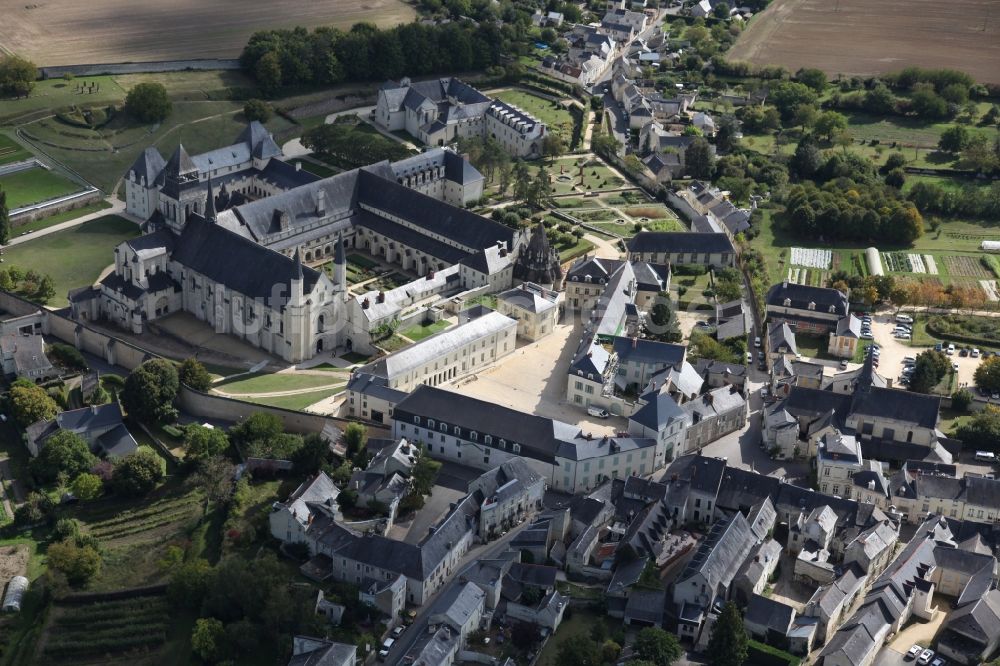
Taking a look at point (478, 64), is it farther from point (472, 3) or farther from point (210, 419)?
point (210, 419)

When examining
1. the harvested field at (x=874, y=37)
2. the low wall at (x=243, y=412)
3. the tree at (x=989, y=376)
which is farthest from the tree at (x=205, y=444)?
the harvested field at (x=874, y=37)

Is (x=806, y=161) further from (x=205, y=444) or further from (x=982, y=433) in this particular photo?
(x=205, y=444)

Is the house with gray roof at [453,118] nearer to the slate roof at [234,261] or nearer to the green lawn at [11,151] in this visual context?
the green lawn at [11,151]

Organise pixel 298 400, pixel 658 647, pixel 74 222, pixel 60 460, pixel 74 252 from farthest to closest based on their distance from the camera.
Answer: pixel 74 222
pixel 74 252
pixel 298 400
pixel 60 460
pixel 658 647

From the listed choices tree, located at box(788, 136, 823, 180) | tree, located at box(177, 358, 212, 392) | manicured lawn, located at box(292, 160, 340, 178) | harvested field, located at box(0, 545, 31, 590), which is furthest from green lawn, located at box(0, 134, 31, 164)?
tree, located at box(788, 136, 823, 180)

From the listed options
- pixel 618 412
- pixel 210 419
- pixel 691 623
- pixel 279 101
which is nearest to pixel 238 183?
pixel 279 101

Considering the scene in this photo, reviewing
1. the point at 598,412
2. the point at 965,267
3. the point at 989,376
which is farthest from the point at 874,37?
the point at 598,412
